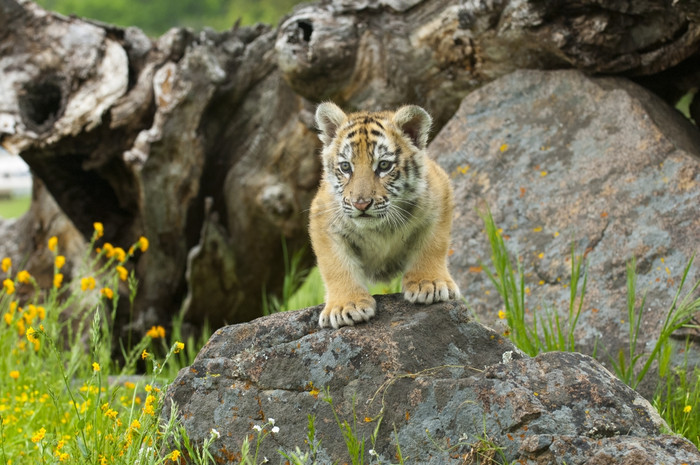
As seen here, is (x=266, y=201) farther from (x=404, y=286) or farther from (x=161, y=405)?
(x=161, y=405)

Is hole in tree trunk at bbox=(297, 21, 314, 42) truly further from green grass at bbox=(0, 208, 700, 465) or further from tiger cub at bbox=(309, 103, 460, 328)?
green grass at bbox=(0, 208, 700, 465)

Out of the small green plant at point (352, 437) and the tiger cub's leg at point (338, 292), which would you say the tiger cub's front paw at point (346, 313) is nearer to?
the tiger cub's leg at point (338, 292)

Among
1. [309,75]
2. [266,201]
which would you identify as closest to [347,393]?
[309,75]

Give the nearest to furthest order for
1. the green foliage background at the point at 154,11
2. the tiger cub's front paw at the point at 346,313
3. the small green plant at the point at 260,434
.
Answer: the small green plant at the point at 260,434
the tiger cub's front paw at the point at 346,313
the green foliage background at the point at 154,11

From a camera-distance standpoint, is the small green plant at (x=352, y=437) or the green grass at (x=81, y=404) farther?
the green grass at (x=81, y=404)

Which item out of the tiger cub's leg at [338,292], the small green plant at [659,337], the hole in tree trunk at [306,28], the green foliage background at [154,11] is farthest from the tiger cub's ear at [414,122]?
the green foliage background at [154,11]

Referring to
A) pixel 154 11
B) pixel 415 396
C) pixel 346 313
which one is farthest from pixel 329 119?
pixel 154 11

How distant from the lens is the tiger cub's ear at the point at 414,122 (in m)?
4.32

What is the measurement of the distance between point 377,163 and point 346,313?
961mm

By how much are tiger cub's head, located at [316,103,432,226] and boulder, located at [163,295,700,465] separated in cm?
66

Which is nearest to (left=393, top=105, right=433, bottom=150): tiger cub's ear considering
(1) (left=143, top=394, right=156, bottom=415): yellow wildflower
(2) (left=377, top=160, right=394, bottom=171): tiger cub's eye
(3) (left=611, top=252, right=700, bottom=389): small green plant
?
(2) (left=377, top=160, right=394, bottom=171): tiger cub's eye

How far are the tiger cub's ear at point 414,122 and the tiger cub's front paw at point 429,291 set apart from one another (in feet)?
3.12

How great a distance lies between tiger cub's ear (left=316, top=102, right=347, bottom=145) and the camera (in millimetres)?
4469

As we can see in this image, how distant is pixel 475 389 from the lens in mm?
2969
